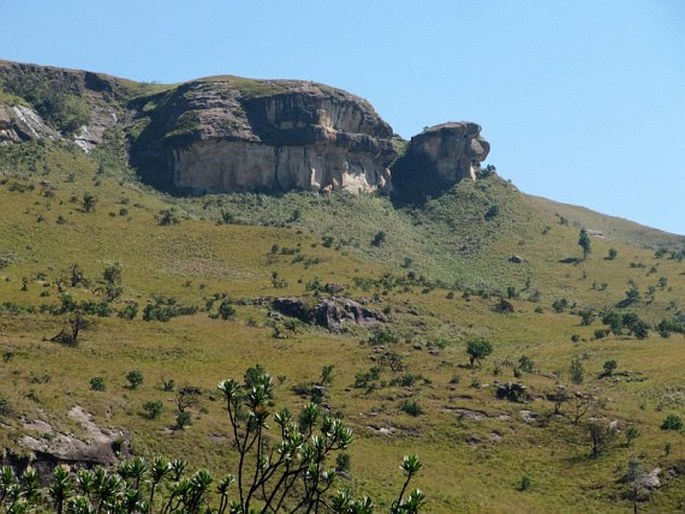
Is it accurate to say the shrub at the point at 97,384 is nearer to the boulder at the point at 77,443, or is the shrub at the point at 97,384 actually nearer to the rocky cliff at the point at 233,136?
the boulder at the point at 77,443

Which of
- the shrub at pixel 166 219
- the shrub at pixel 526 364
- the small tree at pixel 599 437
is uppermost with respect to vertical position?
the shrub at pixel 166 219

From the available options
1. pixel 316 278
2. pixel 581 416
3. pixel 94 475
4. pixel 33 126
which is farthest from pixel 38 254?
pixel 94 475

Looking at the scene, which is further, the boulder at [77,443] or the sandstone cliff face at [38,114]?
the sandstone cliff face at [38,114]

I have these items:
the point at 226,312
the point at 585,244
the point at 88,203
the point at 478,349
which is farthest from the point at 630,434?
the point at 585,244

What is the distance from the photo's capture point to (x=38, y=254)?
125875mm

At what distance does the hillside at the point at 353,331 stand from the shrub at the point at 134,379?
0.54 m

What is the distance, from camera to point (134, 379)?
82375 millimetres

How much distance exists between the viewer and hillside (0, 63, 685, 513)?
245 feet

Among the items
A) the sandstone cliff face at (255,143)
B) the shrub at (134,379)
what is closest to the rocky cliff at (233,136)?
the sandstone cliff face at (255,143)

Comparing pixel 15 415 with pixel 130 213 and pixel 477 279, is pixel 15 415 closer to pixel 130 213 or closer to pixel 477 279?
pixel 130 213

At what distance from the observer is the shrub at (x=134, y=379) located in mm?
82250

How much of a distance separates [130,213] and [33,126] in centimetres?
4128

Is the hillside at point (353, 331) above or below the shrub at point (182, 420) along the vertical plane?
above

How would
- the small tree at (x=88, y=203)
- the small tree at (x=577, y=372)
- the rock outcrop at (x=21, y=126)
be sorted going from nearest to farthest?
1. the small tree at (x=577, y=372)
2. the small tree at (x=88, y=203)
3. the rock outcrop at (x=21, y=126)
